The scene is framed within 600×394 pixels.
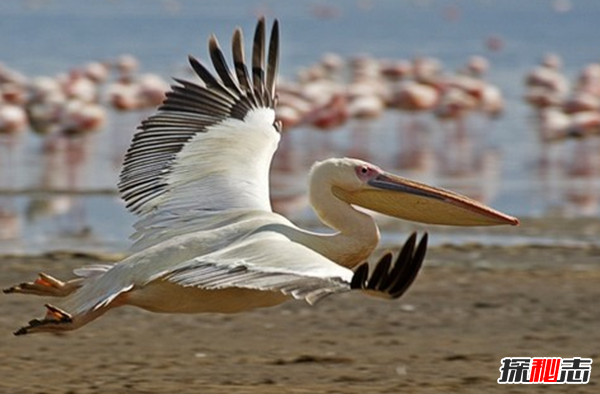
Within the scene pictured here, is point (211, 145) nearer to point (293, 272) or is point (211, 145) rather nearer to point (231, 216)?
point (231, 216)

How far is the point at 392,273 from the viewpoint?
4609 mm

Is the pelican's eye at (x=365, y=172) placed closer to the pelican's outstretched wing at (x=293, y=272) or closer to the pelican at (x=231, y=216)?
the pelican at (x=231, y=216)

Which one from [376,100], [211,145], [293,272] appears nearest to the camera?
[293,272]

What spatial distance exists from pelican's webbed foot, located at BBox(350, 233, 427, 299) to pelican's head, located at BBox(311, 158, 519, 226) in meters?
1.18

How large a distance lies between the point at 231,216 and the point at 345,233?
19.4 inches

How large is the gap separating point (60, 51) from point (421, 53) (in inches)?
301

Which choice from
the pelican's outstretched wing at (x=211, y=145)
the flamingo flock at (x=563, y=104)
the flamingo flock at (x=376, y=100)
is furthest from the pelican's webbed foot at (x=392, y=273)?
the flamingo flock at (x=376, y=100)

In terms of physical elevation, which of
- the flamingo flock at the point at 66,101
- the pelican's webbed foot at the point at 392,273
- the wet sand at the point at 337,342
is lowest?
the pelican's webbed foot at the point at 392,273

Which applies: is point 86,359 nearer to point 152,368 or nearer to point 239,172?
point 152,368

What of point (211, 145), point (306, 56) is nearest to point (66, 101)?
point (211, 145)

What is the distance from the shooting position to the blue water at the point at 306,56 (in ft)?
39.2

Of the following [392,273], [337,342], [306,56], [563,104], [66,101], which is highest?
[306,56]

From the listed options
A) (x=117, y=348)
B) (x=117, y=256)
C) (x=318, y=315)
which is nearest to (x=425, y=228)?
(x=117, y=256)

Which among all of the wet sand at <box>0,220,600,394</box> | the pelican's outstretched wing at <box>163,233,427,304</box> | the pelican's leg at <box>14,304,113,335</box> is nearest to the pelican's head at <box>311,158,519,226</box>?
the pelican's outstretched wing at <box>163,233,427,304</box>
